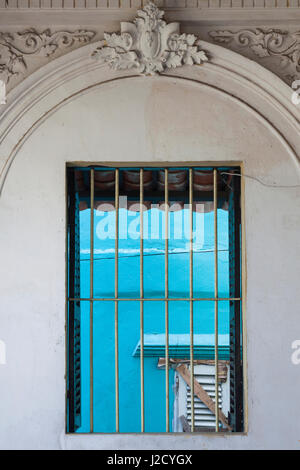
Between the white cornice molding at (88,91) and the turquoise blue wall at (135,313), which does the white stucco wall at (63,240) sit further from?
the turquoise blue wall at (135,313)

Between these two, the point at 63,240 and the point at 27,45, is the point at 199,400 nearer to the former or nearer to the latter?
the point at 63,240

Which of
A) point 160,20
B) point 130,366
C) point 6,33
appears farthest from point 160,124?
point 130,366

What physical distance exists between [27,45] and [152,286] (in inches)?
94.4

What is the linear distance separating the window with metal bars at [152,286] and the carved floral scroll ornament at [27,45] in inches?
33.5

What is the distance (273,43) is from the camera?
13.2 feet

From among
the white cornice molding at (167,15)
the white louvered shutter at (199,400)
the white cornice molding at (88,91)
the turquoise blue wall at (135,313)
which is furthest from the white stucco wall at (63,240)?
the white louvered shutter at (199,400)

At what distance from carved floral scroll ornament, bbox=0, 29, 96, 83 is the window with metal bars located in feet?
2.79

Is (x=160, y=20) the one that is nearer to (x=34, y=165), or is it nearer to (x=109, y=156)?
(x=109, y=156)

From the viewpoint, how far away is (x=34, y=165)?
3994 millimetres

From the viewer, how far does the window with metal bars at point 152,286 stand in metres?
4.07

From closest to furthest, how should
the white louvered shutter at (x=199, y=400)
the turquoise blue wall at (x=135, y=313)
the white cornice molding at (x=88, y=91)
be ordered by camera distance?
the white cornice molding at (x=88, y=91), the turquoise blue wall at (x=135, y=313), the white louvered shutter at (x=199, y=400)

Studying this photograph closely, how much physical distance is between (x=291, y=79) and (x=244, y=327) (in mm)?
1798

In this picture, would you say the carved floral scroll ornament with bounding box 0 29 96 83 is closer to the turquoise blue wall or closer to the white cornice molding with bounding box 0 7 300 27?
the white cornice molding with bounding box 0 7 300 27

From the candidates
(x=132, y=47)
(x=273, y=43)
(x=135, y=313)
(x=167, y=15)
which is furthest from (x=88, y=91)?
(x=135, y=313)
